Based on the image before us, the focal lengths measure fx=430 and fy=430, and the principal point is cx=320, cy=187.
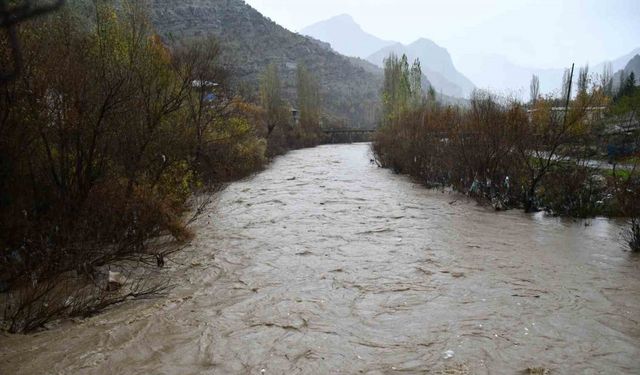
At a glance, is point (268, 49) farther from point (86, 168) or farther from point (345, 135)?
point (86, 168)

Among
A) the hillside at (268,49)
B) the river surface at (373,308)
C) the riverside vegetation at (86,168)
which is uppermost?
the hillside at (268,49)

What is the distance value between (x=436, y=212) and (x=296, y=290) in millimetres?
8346

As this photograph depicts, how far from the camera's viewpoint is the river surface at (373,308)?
17.3ft

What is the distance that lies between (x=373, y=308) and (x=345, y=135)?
54.9 meters

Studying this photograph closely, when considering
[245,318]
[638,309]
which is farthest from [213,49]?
[638,309]

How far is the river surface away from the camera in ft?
17.3

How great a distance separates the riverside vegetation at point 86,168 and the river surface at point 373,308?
0.83 meters

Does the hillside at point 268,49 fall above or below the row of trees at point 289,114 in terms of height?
above

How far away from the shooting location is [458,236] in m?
11.6

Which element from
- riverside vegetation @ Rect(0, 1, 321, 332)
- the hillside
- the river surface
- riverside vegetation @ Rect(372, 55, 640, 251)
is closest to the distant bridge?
the hillside

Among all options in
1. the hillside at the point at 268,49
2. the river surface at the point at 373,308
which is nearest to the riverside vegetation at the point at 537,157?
the river surface at the point at 373,308

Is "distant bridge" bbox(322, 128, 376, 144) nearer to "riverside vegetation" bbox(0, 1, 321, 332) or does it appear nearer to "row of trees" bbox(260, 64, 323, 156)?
"row of trees" bbox(260, 64, 323, 156)

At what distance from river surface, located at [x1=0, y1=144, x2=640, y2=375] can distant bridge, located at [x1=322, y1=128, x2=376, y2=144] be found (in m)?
45.5

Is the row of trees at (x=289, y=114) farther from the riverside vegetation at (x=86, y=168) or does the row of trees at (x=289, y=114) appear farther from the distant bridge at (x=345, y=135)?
the riverside vegetation at (x=86, y=168)
